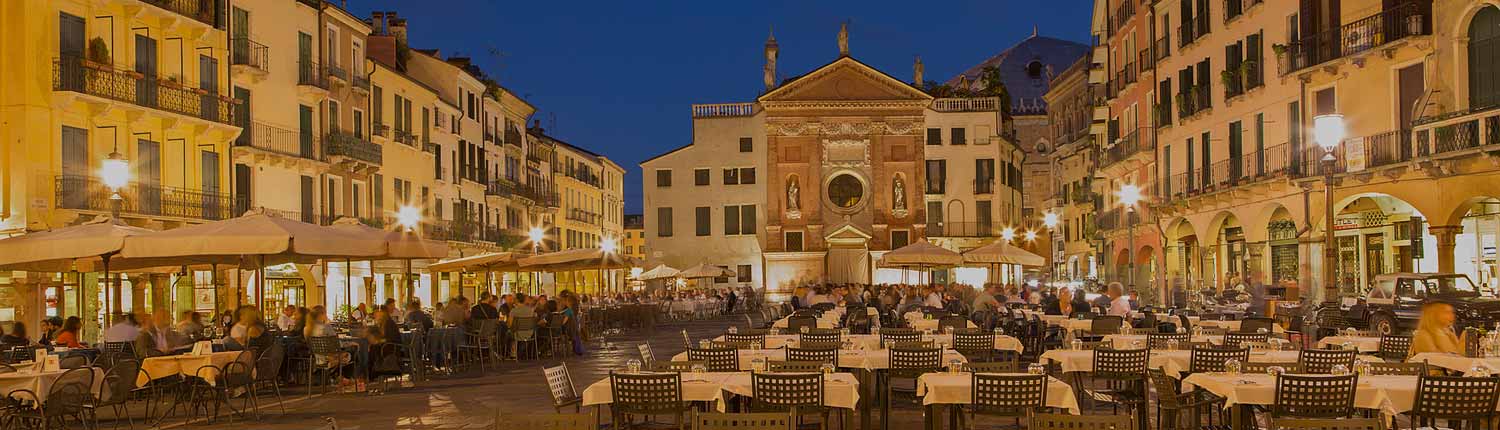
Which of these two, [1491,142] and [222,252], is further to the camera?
[1491,142]

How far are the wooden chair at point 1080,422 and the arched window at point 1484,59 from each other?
22.1 m

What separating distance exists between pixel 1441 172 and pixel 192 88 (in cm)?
2657

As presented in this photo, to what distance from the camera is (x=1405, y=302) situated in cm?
2675

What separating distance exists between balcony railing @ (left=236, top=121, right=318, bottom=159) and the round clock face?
115 ft

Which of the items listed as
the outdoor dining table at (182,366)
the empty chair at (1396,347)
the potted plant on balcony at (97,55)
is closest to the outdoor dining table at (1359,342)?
the empty chair at (1396,347)

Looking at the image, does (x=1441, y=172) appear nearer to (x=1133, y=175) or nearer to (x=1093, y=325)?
(x=1093, y=325)

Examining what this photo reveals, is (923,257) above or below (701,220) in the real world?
below

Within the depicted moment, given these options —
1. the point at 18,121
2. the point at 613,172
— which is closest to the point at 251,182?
the point at 18,121

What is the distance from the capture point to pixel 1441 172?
2848 cm

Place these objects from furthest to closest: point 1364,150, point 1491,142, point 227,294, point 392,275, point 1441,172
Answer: point 392,275 < point 227,294 < point 1364,150 < point 1441,172 < point 1491,142

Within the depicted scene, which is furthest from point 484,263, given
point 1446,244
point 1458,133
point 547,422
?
point 547,422

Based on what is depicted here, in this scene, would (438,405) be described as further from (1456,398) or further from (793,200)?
(793,200)

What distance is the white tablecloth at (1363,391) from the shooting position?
35.3 ft

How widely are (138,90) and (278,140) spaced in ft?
23.8
